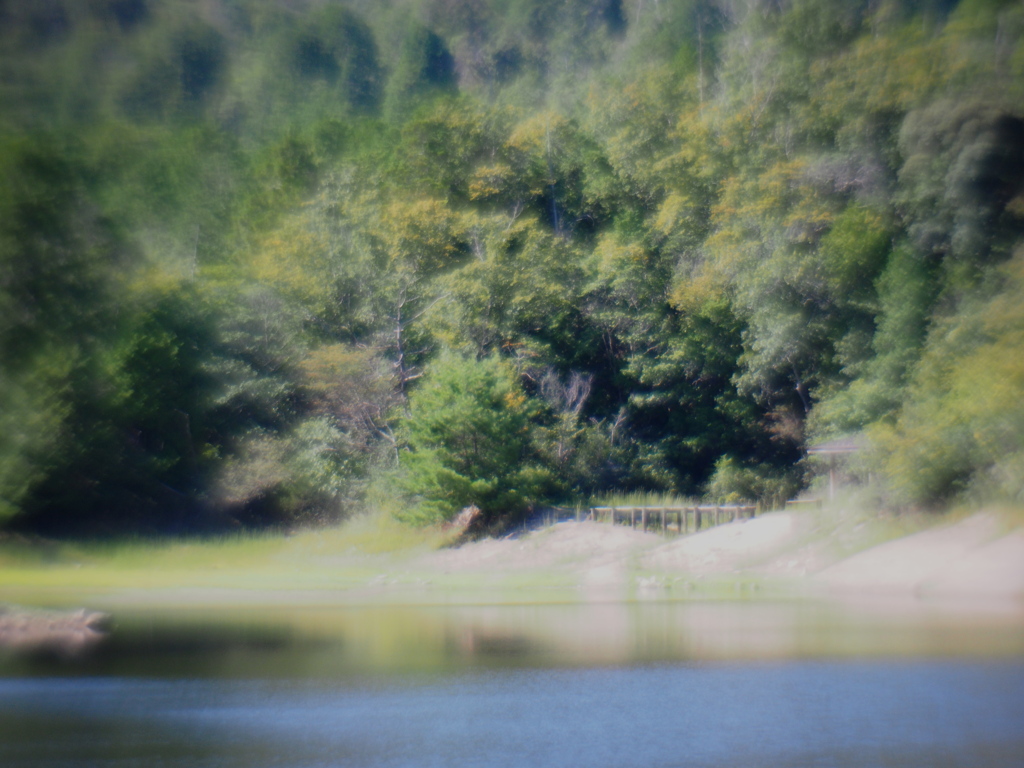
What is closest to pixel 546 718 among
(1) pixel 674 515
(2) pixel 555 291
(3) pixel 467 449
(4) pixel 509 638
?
(4) pixel 509 638

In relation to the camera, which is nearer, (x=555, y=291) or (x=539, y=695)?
(x=539, y=695)

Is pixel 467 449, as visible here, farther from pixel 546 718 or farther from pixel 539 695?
pixel 546 718

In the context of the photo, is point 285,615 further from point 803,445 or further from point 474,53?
point 474,53

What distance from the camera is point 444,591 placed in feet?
109

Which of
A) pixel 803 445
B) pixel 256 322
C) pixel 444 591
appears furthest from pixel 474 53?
pixel 444 591

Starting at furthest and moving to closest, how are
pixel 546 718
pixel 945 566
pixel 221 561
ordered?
1. pixel 221 561
2. pixel 945 566
3. pixel 546 718

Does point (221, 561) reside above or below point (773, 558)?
above

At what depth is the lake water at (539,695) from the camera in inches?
545

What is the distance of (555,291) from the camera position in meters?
47.2

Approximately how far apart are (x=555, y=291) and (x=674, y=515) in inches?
461

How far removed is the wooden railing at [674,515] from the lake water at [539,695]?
15.2 meters

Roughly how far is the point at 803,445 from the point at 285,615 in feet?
85.5

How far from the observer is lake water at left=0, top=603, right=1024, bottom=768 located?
13836 mm

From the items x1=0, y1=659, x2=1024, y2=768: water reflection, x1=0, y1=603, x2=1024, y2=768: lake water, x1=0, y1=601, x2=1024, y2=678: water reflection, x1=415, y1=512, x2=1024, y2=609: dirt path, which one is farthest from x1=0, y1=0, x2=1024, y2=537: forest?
x1=0, y1=659, x2=1024, y2=768: water reflection
